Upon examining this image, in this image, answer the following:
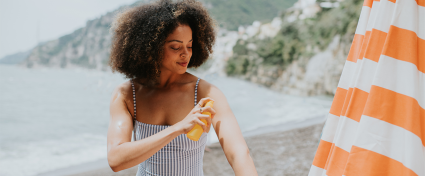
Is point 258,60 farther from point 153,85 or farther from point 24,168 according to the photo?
point 153,85

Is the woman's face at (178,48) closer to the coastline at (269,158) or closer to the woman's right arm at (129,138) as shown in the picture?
the woman's right arm at (129,138)

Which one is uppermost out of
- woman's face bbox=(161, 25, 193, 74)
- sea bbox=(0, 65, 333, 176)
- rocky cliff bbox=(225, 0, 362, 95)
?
rocky cliff bbox=(225, 0, 362, 95)

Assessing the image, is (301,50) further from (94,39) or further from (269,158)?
(94,39)

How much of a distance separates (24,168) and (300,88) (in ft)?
89.4

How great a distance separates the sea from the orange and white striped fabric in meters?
1.16

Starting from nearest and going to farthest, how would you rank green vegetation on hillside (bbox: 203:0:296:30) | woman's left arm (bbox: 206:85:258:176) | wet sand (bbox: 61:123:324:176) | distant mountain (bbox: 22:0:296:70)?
woman's left arm (bbox: 206:85:258:176), wet sand (bbox: 61:123:324:176), distant mountain (bbox: 22:0:296:70), green vegetation on hillside (bbox: 203:0:296:30)

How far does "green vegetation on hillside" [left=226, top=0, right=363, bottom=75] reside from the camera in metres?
24.7

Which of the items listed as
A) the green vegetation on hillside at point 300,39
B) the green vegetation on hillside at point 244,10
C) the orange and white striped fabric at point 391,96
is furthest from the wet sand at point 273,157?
the green vegetation on hillside at point 244,10

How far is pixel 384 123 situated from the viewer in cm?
76

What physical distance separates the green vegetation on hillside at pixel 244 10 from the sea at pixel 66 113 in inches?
518

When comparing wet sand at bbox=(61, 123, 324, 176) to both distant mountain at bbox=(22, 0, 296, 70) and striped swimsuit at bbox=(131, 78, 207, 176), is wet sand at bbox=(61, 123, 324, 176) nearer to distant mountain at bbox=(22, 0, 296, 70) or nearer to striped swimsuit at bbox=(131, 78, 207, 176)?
striped swimsuit at bbox=(131, 78, 207, 176)

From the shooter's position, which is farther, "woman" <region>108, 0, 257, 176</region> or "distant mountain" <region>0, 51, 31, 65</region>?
"distant mountain" <region>0, 51, 31, 65</region>

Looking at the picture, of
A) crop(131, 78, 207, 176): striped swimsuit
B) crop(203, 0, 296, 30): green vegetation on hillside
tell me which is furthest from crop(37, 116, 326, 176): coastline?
crop(203, 0, 296, 30): green vegetation on hillside

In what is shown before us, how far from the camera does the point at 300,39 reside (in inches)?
1372
